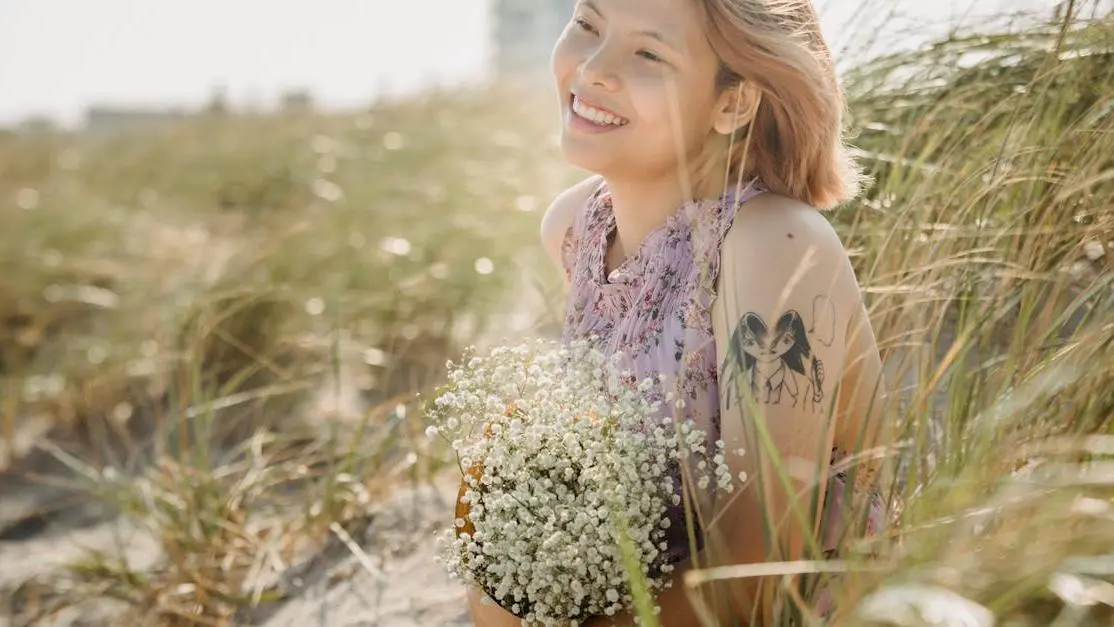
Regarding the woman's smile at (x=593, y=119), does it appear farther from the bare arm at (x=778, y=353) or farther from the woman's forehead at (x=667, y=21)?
the bare arm at (x=778, y=353)

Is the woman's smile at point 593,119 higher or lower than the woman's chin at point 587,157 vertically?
higher

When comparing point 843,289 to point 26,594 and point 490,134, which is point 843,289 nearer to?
point 26,594

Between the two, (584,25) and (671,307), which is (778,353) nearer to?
(671,307)

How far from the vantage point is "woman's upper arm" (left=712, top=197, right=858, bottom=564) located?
217 cm

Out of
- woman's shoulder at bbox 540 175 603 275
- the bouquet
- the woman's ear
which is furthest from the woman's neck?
the bouquet

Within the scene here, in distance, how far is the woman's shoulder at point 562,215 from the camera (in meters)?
3.12

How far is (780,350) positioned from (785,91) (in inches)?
23.3

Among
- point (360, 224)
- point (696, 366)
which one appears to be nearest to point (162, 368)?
point (360, 224)

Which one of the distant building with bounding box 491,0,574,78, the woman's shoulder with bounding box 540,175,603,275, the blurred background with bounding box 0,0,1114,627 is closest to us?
the blurred background with bounding box 0,0,1114,627

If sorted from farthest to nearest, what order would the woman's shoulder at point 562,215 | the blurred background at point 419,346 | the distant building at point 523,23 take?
the distant building at point 523,23
the woman's shoulder at point 562,215
the blurred background at point 419,346

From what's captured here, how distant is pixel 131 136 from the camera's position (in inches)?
528

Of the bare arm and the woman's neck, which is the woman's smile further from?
the bare arm

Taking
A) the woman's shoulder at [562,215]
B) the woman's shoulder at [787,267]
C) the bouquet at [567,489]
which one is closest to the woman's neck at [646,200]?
the woman's shoulder at [787,267]

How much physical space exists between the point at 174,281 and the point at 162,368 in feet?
3.53
